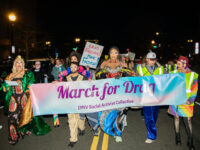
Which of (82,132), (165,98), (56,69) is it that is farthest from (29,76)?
(56,69)

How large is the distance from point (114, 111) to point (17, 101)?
92.8 inches

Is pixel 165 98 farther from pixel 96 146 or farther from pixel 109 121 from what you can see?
pixel 96 146

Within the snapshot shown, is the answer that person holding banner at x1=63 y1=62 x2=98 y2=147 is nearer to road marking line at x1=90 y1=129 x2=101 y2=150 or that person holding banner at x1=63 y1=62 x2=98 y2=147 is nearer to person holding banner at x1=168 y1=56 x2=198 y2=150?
road marking line at x1=90 y1=129 x2=101 y2=150

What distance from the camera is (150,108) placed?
14.8 feet

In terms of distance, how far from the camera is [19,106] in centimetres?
464

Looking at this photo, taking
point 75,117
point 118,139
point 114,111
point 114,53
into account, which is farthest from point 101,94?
point 118,139

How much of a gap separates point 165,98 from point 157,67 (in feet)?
2.52

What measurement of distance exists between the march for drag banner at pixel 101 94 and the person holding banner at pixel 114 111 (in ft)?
0.59

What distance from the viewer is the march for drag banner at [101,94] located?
14.8 ft

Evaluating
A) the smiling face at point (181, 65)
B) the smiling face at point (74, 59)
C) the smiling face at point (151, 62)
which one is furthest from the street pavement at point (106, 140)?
the smiling face at point (74, 59)

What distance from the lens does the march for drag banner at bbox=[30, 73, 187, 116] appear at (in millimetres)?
4500

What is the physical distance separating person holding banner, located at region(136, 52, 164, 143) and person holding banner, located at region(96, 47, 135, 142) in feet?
1.03

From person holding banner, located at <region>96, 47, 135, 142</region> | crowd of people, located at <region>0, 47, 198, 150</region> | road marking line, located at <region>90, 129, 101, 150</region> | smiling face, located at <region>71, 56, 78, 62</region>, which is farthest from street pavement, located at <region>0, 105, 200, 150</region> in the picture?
smiling face, located at <region>71, 56, 78, 62</region>

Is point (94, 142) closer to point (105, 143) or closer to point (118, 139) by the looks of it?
point (105, 143)
